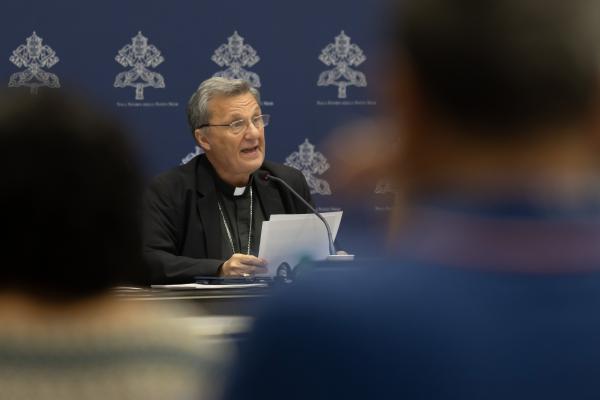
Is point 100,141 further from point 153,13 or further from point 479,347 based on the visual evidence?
point 153,13

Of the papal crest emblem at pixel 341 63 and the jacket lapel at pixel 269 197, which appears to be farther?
the papal crest emblem at pixel 341 63

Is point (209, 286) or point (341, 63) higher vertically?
point (341, 63)

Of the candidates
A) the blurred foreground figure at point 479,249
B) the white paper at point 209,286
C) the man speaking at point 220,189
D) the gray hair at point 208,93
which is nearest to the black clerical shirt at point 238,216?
the man speaking at point 220,189

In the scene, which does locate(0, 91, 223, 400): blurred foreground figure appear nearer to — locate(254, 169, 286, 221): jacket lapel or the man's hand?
the man's hand

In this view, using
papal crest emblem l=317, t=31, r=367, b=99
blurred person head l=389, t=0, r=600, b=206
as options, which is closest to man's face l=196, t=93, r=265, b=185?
papal crest emblem l=317, t=31, r=367, b=99

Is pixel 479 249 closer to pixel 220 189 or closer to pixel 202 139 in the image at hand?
pixel 220 189

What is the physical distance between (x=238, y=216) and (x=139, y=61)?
4.20 ft

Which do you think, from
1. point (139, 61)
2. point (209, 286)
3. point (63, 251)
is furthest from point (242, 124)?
point (63, 251)

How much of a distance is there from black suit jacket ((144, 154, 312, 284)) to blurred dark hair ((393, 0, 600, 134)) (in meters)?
3.30

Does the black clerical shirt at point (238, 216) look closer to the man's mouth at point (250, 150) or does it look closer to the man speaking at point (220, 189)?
the man speaking at point (220, 189)

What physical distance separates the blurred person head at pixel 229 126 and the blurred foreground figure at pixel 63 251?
3401 millimetres

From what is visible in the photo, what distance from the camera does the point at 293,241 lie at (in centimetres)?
371

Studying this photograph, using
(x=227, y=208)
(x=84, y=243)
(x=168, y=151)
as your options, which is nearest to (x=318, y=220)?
(x=227, y=208)

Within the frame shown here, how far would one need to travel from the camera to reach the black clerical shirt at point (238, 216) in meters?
4.41
